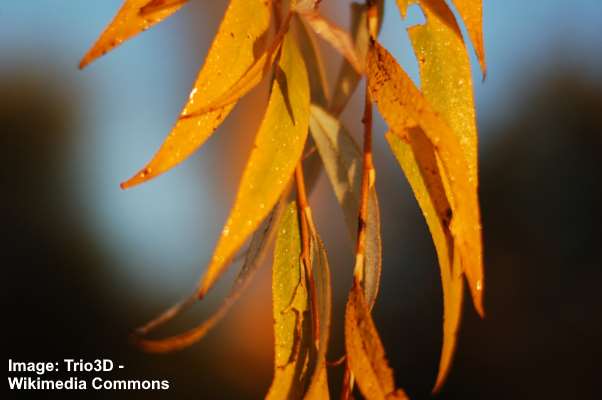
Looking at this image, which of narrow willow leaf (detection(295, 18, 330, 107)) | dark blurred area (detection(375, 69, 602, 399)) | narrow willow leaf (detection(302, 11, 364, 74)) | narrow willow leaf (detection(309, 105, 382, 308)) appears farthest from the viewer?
dark blurred area (detection(375, 69, 602, 399))

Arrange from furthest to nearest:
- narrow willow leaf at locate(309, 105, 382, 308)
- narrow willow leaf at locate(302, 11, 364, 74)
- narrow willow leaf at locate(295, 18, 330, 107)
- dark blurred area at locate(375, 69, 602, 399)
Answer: dark blurred area at locate(375, 69, 602, 399) < narrow willow leaf at locate(295, 18, 330, 107) < narrow willow leaf at locate(309, 105, 382, 308) < narrow willow leaf at locate(302, 11, 364, 74)

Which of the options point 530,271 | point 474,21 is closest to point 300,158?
point 474,21

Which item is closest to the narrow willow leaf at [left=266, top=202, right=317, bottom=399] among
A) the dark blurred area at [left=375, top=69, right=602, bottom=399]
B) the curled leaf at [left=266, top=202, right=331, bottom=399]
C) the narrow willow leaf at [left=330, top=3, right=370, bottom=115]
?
the curled leaf at [left=266, top=202, right=331, bottom=399]

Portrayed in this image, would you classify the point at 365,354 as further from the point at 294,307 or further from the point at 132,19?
the point at 132,19

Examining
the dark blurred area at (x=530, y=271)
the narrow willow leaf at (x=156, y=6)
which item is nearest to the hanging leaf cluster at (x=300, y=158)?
the narrow willow leaf at (x=156, y=6)

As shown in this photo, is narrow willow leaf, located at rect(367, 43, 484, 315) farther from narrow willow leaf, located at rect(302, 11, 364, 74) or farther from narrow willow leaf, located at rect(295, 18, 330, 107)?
narrow willow leaf, located at rect(295, 18, 330, 107)
